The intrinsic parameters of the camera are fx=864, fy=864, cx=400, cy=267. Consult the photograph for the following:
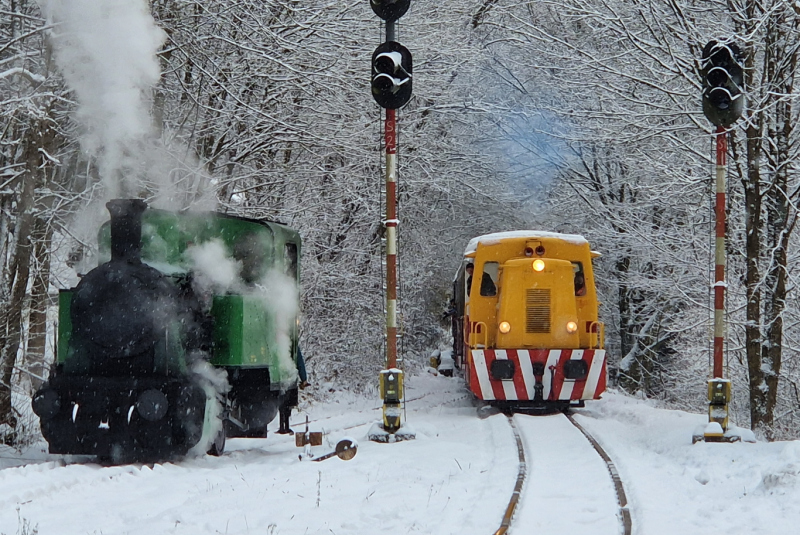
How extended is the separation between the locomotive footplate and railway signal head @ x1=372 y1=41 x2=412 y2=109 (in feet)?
13.0

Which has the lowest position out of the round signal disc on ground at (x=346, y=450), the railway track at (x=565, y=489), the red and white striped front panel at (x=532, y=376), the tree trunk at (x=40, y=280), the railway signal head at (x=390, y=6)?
the railway track at (x=565, y=489)

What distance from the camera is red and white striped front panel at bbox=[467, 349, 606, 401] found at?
12117 mm

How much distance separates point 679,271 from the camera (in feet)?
47.1

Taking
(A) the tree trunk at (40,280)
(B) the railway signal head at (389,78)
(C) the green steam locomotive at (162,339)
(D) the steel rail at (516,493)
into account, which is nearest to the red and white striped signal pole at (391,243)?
(B) the railway signal head at (389,78)

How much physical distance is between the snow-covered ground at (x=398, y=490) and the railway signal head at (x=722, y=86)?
11.5 ft

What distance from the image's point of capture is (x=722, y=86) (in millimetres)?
9328

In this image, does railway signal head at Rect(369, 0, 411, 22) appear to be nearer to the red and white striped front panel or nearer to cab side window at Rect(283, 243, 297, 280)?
cab side window at Rect(283, 243, 297, 280)

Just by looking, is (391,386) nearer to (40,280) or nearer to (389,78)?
(389,78)

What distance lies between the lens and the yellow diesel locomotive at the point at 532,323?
39.8 feet

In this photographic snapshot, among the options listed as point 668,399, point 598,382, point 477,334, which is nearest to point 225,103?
point 477,334

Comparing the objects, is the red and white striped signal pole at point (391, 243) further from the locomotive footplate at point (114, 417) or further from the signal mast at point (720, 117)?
the signal mast at point (720, 117)

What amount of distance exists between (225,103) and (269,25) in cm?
142

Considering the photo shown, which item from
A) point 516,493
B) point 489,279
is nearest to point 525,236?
point 489,279

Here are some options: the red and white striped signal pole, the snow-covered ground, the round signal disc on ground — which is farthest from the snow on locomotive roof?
the round signal disc on ground
